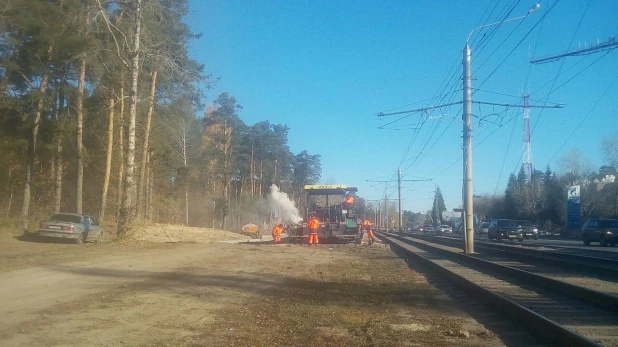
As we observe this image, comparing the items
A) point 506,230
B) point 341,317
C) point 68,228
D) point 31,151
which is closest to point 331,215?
point 68,228

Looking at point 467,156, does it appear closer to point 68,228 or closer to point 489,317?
point 489,317

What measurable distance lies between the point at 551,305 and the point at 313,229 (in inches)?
822

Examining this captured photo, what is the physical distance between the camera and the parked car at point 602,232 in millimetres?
34550

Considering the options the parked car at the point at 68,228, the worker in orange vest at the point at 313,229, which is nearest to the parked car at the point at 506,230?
the worker in orange vest at the point at 313,229

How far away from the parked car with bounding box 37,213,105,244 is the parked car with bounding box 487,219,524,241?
101 feet

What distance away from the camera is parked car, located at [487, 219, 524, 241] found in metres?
41.3

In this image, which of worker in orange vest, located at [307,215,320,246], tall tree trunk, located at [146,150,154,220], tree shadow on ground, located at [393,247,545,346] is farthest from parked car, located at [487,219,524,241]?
tree shadow on ground, located at [393,247,545,346]

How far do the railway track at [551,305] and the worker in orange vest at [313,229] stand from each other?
46.9ft

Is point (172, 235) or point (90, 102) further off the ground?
point (90, 102)

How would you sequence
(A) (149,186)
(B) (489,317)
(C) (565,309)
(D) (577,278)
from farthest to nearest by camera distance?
(A) (149,186), (D) (577,278), (C) (565,309), (B) (489,317)

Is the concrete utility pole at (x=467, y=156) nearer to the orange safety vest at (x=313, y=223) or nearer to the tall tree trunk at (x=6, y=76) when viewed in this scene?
the orange safety vest at (x=313, y=223)

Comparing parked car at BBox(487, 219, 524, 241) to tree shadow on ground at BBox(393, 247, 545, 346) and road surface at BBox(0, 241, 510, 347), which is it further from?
tree shadow on ground at BBox(393, 247, 545, 346)

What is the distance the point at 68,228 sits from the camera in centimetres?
2361

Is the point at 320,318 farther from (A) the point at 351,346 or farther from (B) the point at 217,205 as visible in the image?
(B) the point at 217,205
